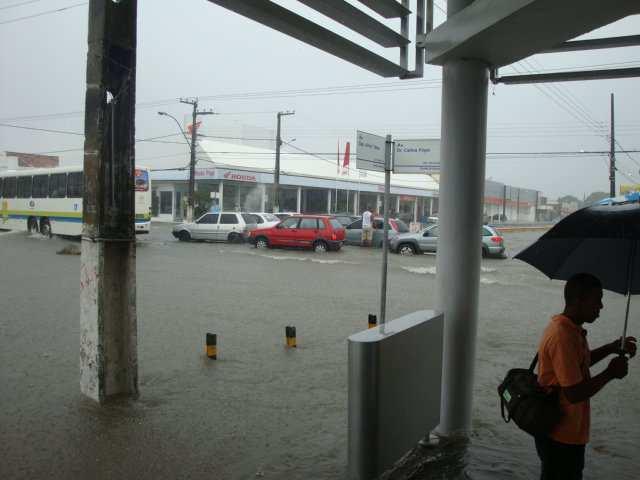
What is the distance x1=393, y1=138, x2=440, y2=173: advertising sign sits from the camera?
19.3 feet

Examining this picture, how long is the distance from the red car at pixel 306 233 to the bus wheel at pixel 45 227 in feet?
33.0

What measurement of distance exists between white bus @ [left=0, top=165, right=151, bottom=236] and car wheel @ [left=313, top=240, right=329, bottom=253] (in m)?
7.87

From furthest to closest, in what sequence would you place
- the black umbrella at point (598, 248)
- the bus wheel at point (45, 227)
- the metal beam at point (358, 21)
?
the bus wheel at point (45, 227) → the metal beam at point (358, 21) → the black umbrella at point (598, 248)

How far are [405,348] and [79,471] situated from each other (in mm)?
2396

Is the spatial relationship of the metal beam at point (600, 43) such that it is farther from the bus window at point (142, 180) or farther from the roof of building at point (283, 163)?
the roof of building at point (283, 163)

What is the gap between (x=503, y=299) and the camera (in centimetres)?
1277

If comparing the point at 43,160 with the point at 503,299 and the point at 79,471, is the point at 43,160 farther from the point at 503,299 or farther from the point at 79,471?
the point at 79,471

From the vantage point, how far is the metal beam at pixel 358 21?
15.4 feet

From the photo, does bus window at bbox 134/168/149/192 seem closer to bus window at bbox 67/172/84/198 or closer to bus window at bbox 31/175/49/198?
bus window at bbox 67/172/84/198

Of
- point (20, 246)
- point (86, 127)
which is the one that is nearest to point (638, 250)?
point (86, 127)

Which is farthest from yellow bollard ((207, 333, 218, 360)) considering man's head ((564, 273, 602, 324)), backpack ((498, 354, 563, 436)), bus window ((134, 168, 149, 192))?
bus window ((134, 168, 149, 192))

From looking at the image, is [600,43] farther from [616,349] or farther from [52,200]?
[52,200]

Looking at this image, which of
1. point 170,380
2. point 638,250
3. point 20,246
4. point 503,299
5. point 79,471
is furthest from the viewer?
point 20,246

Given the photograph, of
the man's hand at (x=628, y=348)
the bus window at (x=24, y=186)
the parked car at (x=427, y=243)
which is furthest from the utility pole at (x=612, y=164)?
the man's hand at (x=628, y=348)
